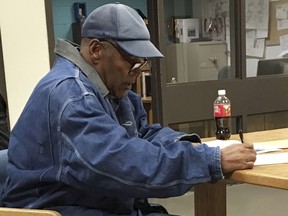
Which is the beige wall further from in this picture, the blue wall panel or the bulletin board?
the blue wall panel

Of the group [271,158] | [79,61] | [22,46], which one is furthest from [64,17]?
[271,158]

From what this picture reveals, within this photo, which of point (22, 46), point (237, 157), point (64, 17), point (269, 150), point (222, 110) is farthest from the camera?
point (64, 17)

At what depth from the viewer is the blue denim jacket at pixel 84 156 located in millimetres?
1318

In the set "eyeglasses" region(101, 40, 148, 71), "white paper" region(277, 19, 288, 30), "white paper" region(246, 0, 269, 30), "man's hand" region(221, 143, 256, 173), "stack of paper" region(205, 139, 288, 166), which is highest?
"white paper" region(246, 0, 269, 30)

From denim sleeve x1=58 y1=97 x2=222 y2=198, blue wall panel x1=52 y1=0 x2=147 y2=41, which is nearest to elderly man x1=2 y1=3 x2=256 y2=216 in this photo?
denim sleeve x1=58 y1=97 x2=222 y2=198

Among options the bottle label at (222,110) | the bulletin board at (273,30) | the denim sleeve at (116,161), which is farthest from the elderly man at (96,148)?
the bulletin board at (273,30)

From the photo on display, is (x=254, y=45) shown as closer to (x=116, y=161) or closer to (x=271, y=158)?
(x=271, y=158)

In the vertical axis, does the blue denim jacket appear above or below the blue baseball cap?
below

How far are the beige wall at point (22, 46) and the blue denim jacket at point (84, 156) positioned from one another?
1.50 m

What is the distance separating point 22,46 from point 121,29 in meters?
1.64

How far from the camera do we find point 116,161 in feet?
4.31

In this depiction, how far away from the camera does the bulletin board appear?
413cm

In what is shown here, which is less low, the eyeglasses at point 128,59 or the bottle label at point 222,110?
the eyeglasses at point 128,59

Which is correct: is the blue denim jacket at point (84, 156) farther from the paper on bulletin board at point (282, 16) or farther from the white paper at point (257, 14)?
the paper on bulletin board at point (282, 16)
